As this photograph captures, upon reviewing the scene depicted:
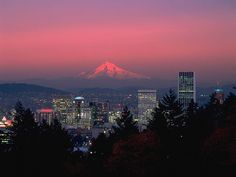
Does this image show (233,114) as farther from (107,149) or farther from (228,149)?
(107,149)

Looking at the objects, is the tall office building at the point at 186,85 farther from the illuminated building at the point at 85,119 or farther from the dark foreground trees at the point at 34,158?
the dark foreground trees at the point at 34,158

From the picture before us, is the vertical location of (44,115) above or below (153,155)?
below

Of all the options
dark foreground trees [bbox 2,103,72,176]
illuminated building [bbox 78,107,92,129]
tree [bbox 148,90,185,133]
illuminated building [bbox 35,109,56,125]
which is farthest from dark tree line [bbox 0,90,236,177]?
illuminated building [bbox 78,107,92,129]

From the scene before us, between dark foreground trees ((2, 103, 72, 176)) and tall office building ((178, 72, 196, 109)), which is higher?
tall office building ((178, 72, 196, 109))

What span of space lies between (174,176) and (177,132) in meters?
7.32

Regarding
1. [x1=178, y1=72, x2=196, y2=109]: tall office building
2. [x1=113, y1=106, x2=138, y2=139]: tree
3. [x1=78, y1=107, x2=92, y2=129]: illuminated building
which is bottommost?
[x1=78, y1=107, x2=92, y2=129]: illuminated building

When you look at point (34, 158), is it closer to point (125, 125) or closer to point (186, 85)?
point (125, 125)

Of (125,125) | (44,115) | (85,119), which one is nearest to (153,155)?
(125,125)

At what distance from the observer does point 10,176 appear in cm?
2450

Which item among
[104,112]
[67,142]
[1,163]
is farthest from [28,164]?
[104,112]

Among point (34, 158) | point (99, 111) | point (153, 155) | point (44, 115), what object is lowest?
point (44, 115)

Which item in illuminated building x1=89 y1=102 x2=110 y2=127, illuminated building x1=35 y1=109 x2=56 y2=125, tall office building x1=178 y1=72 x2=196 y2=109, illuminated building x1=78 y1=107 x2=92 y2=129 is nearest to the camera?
tall office building x1=178 y1=72 x2=196 y2=109

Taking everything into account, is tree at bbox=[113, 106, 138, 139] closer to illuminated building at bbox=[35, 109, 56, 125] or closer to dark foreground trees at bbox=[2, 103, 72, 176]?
dark foreground trees at bbox=[2, 103, 72, 176]

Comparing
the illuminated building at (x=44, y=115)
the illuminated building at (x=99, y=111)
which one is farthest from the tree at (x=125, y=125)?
the illuminated building at (x=99, y=111)
